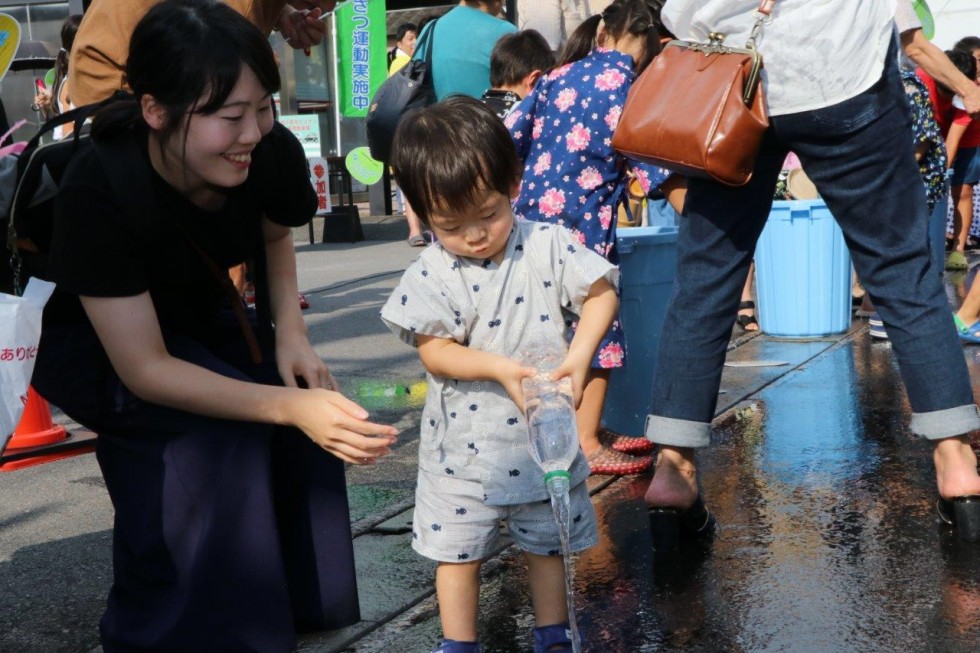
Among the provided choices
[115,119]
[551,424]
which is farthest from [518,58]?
[551,424]

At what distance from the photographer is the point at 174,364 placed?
2514mm

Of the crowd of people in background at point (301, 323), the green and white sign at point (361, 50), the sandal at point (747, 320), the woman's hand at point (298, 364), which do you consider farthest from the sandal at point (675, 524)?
the green and white sign at point (361, 50)

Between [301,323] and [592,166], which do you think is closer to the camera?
[301,323]

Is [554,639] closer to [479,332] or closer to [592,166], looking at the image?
[479,332]

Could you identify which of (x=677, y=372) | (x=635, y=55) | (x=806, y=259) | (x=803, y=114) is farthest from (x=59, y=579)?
(x=806, y=259)

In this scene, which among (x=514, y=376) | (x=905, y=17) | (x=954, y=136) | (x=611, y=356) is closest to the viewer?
(x=514, y=376)

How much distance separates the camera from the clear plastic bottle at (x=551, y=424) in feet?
7.91

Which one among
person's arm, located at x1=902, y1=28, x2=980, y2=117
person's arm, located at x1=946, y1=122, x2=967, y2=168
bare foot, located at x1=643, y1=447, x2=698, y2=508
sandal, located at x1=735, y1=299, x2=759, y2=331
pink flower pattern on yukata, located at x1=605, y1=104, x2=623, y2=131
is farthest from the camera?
person's arm, located at x1=946, y1=122, x2=967, y2=168

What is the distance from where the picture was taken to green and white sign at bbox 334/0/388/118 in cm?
1435

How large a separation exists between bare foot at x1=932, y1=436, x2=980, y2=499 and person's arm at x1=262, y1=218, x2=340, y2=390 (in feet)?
5.32

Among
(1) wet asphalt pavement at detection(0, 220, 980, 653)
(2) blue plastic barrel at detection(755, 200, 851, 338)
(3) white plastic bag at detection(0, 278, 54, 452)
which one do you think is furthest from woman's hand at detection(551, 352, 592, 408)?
(2) blue plastic barrel at detection(755, 200, 851, 338)

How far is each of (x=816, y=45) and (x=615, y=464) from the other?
1.60 meters

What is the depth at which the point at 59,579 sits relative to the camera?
338 cm

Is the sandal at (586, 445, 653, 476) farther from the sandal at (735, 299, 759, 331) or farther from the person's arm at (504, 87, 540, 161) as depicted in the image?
the sandal at (735, 299, 759, 331)
